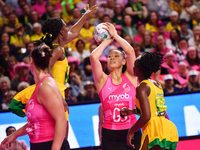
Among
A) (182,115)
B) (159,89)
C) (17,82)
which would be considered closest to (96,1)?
(17,82)

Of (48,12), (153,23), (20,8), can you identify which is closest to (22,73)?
(48,12)

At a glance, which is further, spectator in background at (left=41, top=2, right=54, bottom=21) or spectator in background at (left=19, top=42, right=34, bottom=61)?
spectator in background at (left=41, top=2, right=54, bottom=21)

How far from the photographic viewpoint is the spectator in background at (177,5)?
9383 mm

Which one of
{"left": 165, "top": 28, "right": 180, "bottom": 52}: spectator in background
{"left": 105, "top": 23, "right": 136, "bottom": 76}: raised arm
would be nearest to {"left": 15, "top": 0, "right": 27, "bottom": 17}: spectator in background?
{"left": 165, "top": 28, "right": 180, "bottom": 52}: spectator in background

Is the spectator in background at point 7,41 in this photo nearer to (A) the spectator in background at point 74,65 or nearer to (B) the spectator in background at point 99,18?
(A) the spectator in background at point 74,65

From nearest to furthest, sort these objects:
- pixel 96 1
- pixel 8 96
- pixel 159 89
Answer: pixel 159 89, pixel 8 96, pixel 96 1

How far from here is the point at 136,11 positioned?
29.2 ft

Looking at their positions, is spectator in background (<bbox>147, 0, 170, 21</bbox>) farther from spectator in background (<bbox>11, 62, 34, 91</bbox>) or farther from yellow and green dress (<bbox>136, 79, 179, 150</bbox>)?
yellow and green dress (<bbox>136, 79, 179, 150</bbox>)

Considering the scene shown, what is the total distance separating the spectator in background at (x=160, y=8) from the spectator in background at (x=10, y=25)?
3909 millimetres

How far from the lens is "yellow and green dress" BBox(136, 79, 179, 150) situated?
2.87 metres

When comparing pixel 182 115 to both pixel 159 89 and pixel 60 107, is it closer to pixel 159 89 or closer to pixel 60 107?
pixel 159 89

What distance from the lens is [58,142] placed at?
7.85 ft

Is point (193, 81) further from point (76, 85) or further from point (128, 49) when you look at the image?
point (128, 49)

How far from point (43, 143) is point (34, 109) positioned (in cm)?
28
